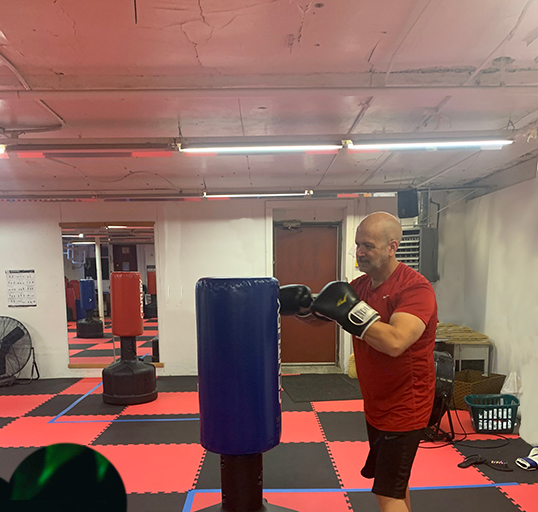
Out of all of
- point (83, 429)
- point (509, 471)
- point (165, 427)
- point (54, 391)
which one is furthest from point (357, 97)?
point (54, 391)

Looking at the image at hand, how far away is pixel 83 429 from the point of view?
3680 millimetres

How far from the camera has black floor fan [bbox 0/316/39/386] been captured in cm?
505

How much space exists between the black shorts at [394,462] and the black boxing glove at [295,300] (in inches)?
29.5

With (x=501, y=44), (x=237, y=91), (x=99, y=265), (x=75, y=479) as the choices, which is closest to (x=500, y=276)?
(x=501, y=44)

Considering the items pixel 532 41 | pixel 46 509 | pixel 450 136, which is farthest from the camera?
pixel 450 136

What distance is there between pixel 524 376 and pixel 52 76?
4730mm

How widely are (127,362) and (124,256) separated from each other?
6.05ft

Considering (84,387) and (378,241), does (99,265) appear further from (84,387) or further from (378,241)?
(378,241)

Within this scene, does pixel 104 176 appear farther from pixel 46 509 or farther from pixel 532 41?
pixel 46 509

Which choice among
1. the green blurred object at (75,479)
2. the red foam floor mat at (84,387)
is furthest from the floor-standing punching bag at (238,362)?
the red foam floor mat at (84,387)

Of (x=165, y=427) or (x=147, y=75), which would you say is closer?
(x=147, y=75)

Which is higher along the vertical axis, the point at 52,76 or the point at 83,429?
the point at 52,76

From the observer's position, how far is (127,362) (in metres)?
4.51

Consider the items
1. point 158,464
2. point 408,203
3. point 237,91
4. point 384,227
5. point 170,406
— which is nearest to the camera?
point 384,227
